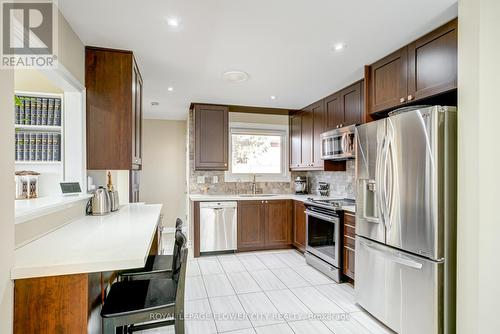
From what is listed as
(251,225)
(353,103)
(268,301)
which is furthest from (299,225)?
(353,103)

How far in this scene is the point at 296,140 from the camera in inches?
192

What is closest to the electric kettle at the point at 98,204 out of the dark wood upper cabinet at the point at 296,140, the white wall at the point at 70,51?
the white wall at the point at 70,51

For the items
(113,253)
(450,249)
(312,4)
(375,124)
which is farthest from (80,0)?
(450,249)

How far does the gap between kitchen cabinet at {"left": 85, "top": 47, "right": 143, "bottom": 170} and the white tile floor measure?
1583 mm

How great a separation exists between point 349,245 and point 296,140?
2.35 metres

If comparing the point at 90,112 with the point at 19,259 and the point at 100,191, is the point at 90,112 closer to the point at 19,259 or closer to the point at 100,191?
the point at 100,191

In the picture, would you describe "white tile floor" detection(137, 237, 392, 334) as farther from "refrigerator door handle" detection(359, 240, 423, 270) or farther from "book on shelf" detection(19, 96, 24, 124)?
"book on shelf" detection(19, 96, 24, 124)

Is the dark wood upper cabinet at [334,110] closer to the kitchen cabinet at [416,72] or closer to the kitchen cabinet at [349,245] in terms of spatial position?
the kitchen cabinet at [416,72]

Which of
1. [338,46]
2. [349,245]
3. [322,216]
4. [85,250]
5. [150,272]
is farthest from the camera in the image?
[322,216]

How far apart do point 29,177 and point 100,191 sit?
1.74 ft

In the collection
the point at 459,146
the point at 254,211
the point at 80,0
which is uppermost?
the point at 80,0

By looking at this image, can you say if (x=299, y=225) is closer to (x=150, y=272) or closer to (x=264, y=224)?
(x=264, y=224)

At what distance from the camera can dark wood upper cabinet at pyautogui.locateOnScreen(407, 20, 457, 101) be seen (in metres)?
1.99

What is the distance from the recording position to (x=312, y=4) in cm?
181
